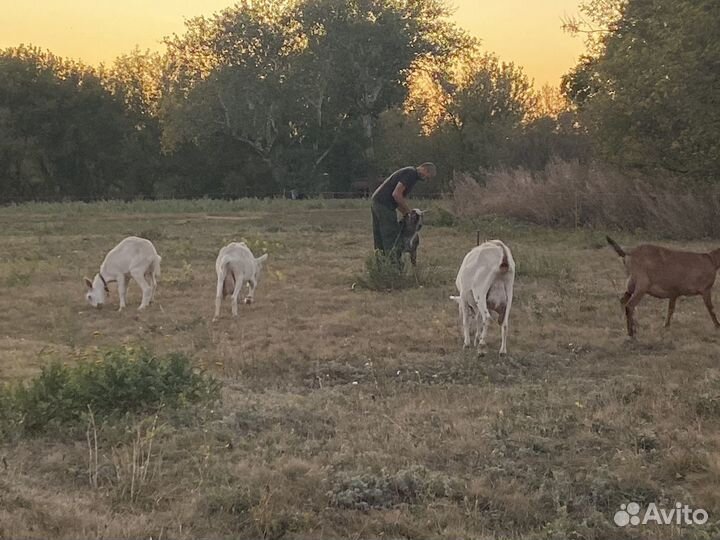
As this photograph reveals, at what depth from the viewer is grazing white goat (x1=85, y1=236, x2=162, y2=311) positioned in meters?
12.6

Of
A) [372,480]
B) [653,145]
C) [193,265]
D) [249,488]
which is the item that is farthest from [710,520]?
[653,145]

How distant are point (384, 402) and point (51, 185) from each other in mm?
47913

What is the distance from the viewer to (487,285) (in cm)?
895

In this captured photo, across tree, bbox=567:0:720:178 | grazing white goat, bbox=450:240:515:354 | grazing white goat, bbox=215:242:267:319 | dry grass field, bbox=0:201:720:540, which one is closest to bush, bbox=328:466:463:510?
dry grass field, bbox=0:201:720:540

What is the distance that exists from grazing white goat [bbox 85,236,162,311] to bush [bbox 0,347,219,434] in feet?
19.3

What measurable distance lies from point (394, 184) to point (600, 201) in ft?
41.6

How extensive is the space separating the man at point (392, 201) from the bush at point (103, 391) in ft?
23.0

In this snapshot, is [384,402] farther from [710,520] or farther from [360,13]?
[360,13]

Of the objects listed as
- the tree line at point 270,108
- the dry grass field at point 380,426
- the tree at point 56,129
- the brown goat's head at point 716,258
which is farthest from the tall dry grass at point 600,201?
the tree at point 56,129

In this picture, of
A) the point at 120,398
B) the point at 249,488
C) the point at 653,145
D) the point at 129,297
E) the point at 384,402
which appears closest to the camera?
the point at 249,488

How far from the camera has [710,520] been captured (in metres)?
4.40

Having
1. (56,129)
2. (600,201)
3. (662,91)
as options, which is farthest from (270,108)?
(662,91)

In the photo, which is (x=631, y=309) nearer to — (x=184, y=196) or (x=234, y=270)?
(x=234, y=270)

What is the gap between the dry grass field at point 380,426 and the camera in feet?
14.8
